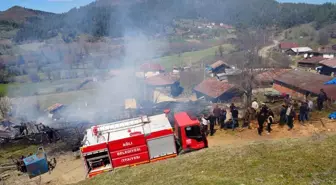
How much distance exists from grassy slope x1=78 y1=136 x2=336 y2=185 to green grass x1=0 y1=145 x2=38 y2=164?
10484mm

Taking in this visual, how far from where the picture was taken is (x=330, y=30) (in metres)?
92.8

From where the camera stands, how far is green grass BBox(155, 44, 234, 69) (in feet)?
254

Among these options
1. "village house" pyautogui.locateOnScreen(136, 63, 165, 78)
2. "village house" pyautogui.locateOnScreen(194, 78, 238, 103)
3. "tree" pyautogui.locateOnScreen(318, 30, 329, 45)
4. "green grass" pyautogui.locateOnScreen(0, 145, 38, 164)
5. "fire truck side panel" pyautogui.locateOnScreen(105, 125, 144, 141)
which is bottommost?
"green grass" pyautogui.locateOnScreen(0, 145, 38, 164)

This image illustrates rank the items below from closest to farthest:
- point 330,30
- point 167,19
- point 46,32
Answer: point 46,32
point 167,19
point 330,30

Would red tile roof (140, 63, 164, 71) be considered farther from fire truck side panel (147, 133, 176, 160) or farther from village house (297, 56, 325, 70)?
fire truck side panel (147, 133, 176, 160)

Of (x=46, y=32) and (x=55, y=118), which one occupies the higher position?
(x=46, y=32)

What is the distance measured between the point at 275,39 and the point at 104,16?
94943 mm

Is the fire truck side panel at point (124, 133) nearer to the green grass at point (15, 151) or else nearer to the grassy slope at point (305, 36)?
the green grass at point (15, 151)

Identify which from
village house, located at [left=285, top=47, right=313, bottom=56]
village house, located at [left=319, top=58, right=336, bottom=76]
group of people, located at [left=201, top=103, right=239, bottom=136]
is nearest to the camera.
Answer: group of people, located at [left=201, top=103, right=239, bottom=136]

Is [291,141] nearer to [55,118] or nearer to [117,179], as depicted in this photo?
[117,179]

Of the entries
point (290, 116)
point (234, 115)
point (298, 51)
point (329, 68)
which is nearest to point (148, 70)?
point (329, 68)

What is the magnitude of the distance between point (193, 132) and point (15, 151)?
15623 mm

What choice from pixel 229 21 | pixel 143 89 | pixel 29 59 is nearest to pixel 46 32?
pixel 29 59

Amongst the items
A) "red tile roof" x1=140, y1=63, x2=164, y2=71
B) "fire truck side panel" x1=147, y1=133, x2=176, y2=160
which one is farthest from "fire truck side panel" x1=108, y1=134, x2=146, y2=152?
"red tile roof" x1=140, y1=63, x2=164, y2=71
